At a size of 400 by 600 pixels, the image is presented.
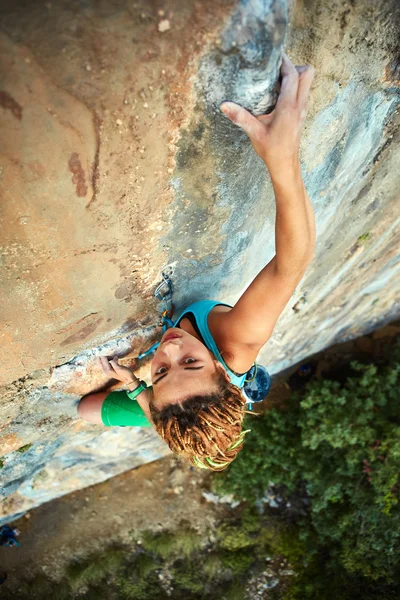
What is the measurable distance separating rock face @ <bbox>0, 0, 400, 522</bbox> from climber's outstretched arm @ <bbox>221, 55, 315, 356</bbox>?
0.05 meters

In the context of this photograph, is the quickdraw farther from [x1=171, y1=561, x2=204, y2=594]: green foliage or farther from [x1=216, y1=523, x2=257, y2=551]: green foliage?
[x1=171, y1=561, x2=204, y2=594]: green foliage

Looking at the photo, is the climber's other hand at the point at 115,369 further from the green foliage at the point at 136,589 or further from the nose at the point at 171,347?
the green foliage at the point at 136,589

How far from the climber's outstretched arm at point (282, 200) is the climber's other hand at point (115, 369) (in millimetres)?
619

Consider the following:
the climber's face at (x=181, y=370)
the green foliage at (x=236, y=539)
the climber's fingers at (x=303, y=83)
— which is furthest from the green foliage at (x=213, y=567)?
the climber's fingers at (x=303, y=83)

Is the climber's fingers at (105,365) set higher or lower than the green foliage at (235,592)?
higher

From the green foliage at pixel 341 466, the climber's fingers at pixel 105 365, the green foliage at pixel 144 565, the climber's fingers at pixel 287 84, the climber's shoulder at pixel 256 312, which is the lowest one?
the green foliage at pixel 144 565

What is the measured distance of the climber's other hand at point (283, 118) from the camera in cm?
112

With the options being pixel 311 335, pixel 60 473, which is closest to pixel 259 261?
pixel 311 335

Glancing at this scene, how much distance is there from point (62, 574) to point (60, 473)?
7.80 ft

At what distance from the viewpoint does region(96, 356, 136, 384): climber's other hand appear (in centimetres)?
204

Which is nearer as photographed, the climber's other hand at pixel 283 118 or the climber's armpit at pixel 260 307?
the climber's other hand at pixel 283 118

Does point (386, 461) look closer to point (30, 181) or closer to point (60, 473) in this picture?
point (60, 473)

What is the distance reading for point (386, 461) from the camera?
430 cm

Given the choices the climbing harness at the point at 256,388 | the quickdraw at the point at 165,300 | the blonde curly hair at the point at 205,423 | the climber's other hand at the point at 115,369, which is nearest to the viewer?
the blonde curly hair at the point at 205,423
